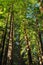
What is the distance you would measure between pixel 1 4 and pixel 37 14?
178 inches

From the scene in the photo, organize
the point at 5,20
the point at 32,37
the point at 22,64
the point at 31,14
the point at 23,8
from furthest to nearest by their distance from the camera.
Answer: the point at 22,64, the point at 32,37, the point at 31,14, the point at 5,20, the point at 23,8

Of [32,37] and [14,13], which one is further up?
[14,13]

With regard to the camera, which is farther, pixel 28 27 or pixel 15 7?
pixel 28 27

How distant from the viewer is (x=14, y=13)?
19.2 metres

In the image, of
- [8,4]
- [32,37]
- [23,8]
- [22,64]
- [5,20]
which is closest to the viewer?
[8,4]

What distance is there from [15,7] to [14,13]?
141cm

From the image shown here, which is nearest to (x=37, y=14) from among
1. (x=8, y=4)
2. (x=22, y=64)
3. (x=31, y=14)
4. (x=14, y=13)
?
(x=31, y=14)

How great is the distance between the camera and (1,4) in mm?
17406

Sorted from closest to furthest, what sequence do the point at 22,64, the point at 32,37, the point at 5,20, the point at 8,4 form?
the point at 8,4, the point at 5,20, the point at 32,37, the point at 22,64

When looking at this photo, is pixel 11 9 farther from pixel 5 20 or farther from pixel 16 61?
pixel 16 61

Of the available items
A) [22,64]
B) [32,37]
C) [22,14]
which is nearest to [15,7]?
[22,14]

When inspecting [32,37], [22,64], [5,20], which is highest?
[5,20]

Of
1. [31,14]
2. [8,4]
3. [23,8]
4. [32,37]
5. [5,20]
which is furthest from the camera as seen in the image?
[32,37]

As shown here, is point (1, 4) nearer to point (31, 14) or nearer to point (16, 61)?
point (31, 14)
